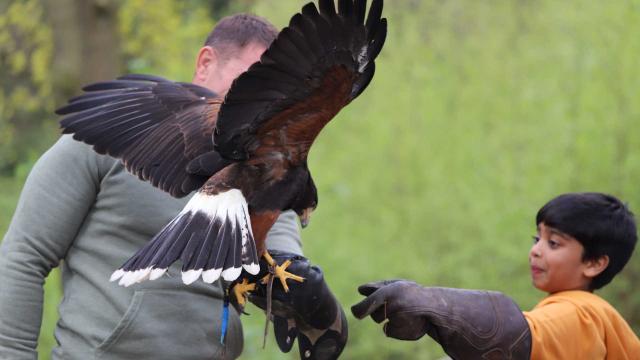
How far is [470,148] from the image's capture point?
6.41m

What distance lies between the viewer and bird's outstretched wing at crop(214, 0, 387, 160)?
7.51ft

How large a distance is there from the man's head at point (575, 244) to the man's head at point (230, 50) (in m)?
1.01

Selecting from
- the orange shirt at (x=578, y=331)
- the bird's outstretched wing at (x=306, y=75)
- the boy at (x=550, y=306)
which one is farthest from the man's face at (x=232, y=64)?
the orange shirt at (x=578, y=331)

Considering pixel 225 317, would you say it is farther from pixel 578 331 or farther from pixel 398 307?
pixel 578 331

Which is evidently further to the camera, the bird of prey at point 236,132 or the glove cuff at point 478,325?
the bird of prey at point 236,132

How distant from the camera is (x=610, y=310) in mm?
2344

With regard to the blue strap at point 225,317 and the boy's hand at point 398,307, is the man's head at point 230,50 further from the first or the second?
the boy's hand at point 398,307

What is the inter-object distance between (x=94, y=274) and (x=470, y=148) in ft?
14.2

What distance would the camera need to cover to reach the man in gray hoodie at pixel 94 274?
2.39 m

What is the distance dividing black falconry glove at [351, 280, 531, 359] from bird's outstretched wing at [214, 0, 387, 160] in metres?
0.55

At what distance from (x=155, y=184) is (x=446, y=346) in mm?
920

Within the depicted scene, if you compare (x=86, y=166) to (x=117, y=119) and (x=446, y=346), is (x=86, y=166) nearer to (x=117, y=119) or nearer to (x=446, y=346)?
(x=117, y=119)

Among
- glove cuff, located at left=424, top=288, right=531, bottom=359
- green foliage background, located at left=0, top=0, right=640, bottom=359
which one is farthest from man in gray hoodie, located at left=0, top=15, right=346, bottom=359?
green foliage background, located at left=0, top=0, right=640, bottom=359

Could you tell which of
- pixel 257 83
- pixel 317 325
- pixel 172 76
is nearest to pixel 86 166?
pixel 257 83
